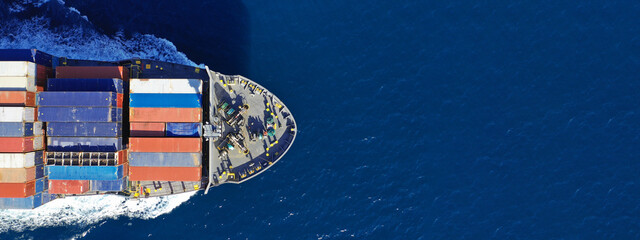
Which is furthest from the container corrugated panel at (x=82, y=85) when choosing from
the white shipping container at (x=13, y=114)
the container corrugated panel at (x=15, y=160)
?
the container corrugated panel at (x=15, y=160)

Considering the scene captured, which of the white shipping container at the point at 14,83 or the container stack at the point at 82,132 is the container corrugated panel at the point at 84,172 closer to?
the container stack at the point at 82,132

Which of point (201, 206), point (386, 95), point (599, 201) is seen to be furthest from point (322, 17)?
point (599, 201)

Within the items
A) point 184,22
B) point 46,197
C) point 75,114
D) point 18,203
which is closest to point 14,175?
point 18,203

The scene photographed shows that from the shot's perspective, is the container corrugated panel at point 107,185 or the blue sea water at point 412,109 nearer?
the container corrugated panel at point 107,185

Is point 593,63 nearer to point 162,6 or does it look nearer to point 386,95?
point 386,95

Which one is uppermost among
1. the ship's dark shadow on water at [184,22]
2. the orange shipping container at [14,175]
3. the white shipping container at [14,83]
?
the ship's dark shadow on water at [184,22]

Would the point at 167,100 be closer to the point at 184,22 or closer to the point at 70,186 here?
the point at 184,22
